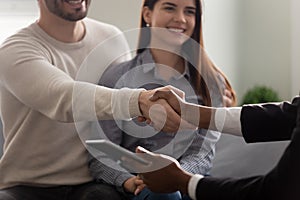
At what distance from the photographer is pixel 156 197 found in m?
1.66

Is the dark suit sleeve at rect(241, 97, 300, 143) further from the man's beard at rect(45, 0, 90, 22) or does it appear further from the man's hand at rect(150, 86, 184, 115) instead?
the man's beard at rect(45, 0, 90, 22)

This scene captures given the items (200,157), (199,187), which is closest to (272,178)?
(199,187)

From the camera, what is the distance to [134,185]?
178 cm

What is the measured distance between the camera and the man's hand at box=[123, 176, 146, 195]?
5.74 ft

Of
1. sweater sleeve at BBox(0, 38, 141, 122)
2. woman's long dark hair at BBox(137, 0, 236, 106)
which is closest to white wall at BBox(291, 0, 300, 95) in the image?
woman's long dark hair at BBox(137, 0, 236, 106)

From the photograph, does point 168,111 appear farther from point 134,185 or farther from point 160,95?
point 134,185

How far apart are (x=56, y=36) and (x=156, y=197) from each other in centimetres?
63

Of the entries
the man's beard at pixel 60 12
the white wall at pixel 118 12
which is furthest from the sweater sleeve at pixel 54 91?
the white wall at pixel 118 12

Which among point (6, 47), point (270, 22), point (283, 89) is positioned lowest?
point (283, 89)

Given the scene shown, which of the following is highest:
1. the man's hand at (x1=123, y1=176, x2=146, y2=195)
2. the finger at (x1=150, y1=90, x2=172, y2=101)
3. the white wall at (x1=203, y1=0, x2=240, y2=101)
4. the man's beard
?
the man's beard

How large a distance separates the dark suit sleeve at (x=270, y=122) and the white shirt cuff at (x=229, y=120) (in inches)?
2.2

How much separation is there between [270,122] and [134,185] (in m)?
0.45

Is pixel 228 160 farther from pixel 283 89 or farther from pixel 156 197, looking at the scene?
pixel 283 89

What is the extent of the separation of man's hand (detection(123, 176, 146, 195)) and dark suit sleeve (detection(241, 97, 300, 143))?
1.14ft
